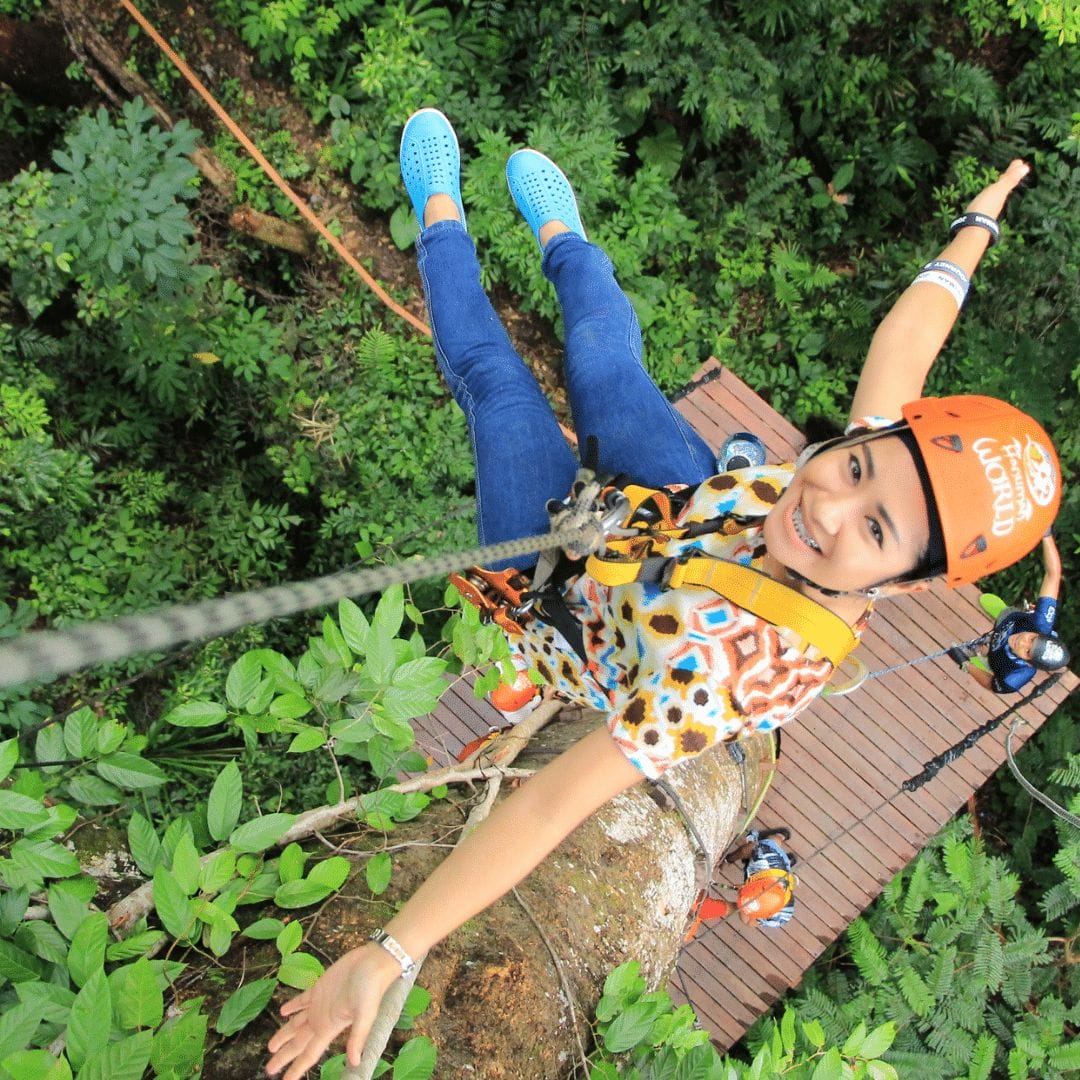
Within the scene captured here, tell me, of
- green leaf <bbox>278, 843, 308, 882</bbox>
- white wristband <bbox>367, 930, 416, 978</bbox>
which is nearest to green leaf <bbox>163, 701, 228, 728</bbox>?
green leaf <bbox>278, 843, 308, 882</bbox>

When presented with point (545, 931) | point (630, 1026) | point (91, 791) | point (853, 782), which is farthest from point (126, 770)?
point (853, 782)

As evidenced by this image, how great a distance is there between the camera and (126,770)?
1.76 meters

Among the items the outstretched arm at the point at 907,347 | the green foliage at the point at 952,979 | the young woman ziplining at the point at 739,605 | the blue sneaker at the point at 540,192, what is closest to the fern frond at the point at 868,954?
the green foliage at the point at 952,979

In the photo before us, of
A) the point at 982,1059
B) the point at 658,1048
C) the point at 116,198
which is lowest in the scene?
the point at 982,1059

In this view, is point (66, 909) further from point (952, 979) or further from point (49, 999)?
point (952, 979)

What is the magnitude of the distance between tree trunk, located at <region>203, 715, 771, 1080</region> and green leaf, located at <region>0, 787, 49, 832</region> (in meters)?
0.59

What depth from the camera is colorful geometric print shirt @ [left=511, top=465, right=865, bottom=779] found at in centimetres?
187

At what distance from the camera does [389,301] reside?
4.34 meters

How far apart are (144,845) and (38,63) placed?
182 inches

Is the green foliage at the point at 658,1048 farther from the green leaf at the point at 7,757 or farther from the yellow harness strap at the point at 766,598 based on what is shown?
the green leaf at the point at 7,757

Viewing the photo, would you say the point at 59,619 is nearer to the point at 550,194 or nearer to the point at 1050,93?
the point at 550,194

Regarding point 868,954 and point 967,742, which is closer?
point 967,742

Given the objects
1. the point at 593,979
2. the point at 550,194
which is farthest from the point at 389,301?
the point at 593,979

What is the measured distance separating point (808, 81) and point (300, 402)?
11.2 feet
